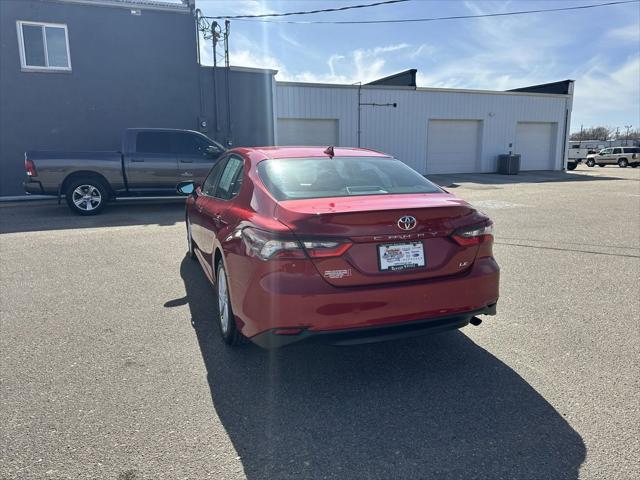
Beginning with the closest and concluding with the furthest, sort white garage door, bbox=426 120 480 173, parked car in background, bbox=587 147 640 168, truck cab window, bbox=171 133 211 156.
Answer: truck cab window, bbox=171 133 211 156, white garage door, bbox=426 120 480 173, parked car in background, bbox=587 147 640 168

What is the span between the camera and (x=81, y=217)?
10586 mm

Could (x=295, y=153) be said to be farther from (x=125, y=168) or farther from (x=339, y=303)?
(x=125, y=168)

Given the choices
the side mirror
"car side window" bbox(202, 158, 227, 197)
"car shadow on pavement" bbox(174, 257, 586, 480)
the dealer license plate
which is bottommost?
"car shadow on pavement" bbox(174, 257, 586, 480)

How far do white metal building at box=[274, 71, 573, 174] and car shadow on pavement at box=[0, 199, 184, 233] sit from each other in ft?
23.4

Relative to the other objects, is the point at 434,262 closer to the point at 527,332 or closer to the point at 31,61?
the point at 527,332

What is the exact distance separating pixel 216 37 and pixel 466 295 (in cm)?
1489

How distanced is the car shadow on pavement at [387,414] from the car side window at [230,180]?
123 cm

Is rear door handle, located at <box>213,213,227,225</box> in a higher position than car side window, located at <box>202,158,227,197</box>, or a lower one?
lower

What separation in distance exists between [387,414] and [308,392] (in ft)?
1.81

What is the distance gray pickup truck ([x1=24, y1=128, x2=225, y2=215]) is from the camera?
34.0 feet

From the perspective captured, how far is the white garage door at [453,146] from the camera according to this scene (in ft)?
74.7

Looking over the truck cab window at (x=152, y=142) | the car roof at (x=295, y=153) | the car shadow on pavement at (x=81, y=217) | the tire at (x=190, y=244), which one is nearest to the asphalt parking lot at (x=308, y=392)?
the tire at (x=190, y=244)

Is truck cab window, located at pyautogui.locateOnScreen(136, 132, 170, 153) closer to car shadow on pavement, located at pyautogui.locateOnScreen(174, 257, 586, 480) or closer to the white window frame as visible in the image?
the white window frame

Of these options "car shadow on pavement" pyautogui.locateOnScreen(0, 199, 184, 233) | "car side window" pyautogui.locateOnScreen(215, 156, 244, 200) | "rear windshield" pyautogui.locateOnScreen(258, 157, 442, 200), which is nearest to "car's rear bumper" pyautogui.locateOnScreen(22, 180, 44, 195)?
"car shadow on pavement" pyautogui.locateOnScreen(0, 199, 184, 233)
